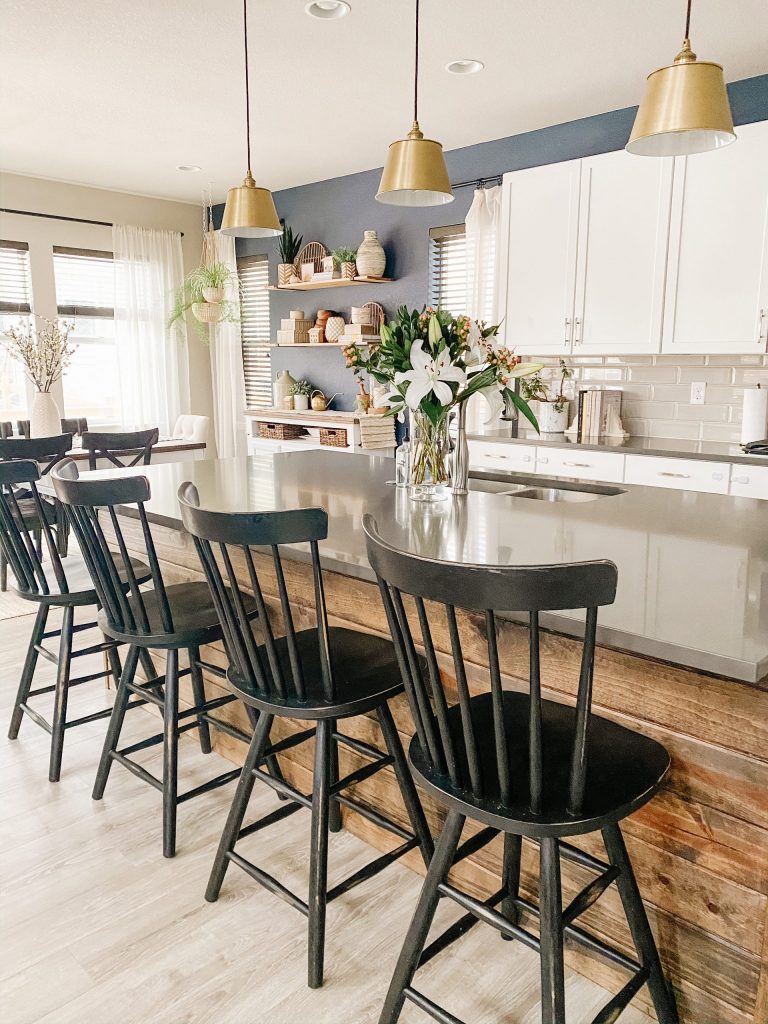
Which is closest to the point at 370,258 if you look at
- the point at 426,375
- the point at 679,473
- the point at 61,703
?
the point at 679,473

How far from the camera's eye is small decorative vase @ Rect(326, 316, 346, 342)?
19.2 ft

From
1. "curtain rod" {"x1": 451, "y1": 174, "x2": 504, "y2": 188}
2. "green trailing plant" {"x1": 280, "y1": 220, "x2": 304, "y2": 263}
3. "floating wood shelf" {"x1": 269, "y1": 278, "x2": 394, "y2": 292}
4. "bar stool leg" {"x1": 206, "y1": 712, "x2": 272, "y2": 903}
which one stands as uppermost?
"curtain rod" {"x1": 451, "y1": 174, "x2": 504, "y2": 188}

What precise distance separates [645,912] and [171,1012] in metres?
0.98

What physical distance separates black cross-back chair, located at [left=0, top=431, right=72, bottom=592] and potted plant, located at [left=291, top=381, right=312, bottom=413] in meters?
2.06

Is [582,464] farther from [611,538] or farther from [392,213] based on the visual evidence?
[392,213]

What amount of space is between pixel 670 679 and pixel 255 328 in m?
6.17

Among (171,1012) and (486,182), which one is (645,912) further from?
(486,182)

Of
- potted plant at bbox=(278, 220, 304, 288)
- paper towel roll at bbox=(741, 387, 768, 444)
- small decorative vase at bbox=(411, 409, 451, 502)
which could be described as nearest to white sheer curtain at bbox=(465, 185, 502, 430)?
paper towel roll at bbox=(741, 387, 768, 444)

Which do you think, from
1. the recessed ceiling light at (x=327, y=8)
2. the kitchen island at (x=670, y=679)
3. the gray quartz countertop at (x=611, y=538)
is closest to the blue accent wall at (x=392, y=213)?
the recessed ceiling light at (x=327, y=8)

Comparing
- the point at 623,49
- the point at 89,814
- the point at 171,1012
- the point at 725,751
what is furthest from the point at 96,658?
the point at 623,49

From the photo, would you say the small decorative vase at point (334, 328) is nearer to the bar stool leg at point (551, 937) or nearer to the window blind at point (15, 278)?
the window blind at point (15, 278)

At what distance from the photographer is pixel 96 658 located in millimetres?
3531

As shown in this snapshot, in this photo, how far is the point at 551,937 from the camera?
123 centimetres

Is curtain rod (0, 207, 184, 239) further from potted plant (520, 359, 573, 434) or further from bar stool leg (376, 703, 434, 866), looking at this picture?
bar stool leg (376, 703, 434, 866)
